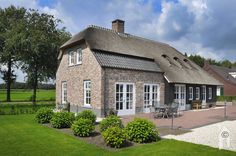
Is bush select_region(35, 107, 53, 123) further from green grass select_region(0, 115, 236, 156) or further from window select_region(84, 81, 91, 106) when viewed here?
window select_region(84, 81, 91, 106)

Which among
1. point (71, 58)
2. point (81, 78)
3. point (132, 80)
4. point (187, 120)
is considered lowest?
point (187, 120)

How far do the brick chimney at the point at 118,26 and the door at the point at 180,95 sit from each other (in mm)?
7848

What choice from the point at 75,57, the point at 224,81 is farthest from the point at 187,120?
the point at 224,81

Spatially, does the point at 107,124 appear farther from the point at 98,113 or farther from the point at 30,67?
the point at 30,67

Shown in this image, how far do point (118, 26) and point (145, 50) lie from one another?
144 inches

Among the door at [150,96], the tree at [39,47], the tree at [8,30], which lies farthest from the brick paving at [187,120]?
the tree at [8,30]

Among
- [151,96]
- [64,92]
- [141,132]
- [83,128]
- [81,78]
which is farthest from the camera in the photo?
[64,92]

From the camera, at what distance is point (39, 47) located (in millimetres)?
34156

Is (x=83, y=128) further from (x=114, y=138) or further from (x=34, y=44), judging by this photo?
(x=34, y=44)

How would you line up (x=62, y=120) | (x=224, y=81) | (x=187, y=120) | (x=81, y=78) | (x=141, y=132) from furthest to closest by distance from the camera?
(x=224, y=81) → (x=81, y=78) → (x=187, y=120) → (x=62, y=120) → (x=141, y=132)

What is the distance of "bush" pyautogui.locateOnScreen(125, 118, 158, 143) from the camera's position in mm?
10641

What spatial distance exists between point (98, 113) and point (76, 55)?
6.46 meters

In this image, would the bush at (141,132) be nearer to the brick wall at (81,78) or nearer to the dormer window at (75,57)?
the brick wall at (81,78)

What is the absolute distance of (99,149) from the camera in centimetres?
959
